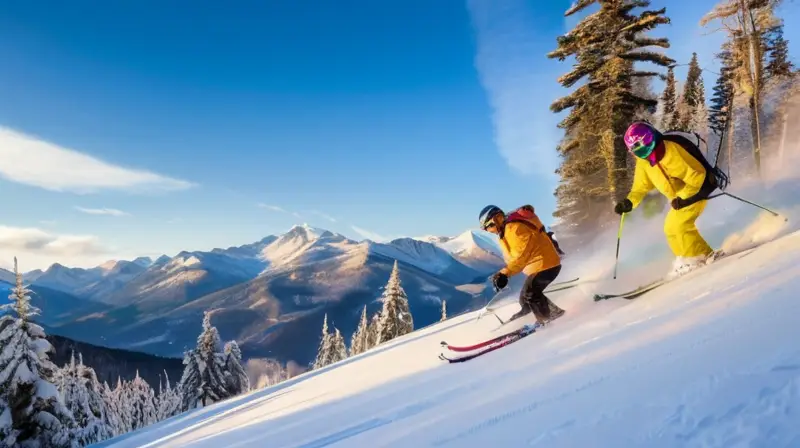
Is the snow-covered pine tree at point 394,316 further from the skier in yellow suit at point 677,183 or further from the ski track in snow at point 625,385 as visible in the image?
the skier in yellow suit at point 677,183

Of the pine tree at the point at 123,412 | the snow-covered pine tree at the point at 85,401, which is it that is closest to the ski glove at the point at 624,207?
the snow-covered pine tree at the point at 85,401

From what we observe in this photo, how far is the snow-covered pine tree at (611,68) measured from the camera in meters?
16.1

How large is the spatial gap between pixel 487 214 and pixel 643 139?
8.91 feet

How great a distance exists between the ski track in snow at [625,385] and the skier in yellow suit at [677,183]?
2.27ft

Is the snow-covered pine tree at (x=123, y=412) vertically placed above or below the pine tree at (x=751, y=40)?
below

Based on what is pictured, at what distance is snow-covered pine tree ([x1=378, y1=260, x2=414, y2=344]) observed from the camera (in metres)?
34.2

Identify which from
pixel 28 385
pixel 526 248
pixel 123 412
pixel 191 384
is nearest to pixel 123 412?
pixel 123 412

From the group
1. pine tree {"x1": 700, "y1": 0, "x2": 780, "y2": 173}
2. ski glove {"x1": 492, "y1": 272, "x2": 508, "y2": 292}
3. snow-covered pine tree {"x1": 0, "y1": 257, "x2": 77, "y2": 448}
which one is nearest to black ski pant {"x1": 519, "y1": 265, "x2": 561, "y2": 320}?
ski glove {"x1": 492, "y1": 272, "x2": 508, "y2": 292}

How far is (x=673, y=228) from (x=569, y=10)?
42.5 ft

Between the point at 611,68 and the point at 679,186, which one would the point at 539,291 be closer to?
the point at 679,186

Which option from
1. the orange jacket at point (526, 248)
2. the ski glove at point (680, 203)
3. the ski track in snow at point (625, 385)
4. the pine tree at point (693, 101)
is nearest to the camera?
the ski track in snow at point (625, 385)

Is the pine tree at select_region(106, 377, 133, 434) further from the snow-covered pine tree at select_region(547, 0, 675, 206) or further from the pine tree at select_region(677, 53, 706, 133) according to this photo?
the pine tree at select_region(677, 53, 706, 133)

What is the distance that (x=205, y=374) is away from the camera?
3209cm

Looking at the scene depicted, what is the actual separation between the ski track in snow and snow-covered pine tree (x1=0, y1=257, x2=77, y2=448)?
1611cm
